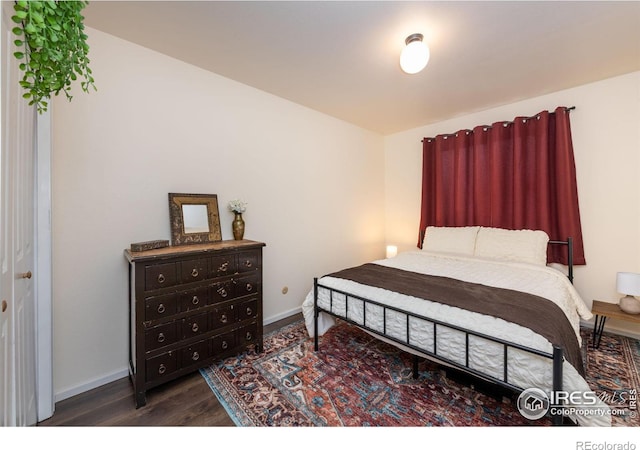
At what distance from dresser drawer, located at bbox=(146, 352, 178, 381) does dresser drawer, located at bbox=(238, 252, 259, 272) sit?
0.74 metres

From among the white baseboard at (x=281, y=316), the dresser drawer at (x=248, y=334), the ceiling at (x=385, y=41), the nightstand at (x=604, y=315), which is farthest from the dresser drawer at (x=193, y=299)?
the nightstand at (x=604, y=315)

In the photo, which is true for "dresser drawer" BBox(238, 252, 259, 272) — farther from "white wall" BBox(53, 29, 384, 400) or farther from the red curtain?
the red curtain

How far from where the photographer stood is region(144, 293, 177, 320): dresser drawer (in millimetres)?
1671

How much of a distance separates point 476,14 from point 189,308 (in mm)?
2761

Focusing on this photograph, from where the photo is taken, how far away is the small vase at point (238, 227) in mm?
2404

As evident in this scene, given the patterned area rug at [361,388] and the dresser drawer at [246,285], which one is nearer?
the patterned area rug at [361,388]

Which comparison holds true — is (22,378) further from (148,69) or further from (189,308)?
(148,69)

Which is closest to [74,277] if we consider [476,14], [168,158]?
[168,158]

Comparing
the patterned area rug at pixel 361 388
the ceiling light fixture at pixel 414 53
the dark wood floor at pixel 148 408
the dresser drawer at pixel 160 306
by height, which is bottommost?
the dark wood floor at pixel 148 408

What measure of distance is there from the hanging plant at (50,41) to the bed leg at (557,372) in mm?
2041

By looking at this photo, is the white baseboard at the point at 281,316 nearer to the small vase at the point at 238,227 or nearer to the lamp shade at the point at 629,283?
the small vase at the point at 238,227

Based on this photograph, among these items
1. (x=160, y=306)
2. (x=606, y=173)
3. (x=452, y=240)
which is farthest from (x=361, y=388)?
(x=606, y=173)

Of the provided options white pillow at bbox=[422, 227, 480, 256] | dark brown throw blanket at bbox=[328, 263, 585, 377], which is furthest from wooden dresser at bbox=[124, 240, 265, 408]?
white pillow at bbox=[422, 227, 480, 256]

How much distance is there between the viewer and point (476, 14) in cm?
168
